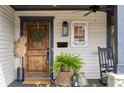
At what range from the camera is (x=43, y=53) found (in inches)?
388

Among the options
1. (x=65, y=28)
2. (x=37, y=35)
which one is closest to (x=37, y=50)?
(x=37, y=35)

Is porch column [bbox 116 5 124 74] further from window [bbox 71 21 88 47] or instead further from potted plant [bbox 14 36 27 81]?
potted plant [bbox 14 36 27 81]

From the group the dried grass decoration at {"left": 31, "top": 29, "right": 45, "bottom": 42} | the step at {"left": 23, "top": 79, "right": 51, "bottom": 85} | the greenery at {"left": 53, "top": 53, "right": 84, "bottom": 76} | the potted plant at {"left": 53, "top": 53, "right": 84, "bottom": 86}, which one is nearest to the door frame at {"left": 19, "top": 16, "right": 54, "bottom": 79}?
the dried grass decoration at {"left": 31, "top": 29, "right": 45, "bottom": 42}

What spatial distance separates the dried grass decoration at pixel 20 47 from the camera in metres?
9.46

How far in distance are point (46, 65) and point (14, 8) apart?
89.8 inches

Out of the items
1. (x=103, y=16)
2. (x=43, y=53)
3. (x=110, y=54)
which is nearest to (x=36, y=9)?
(x=43, y=53)

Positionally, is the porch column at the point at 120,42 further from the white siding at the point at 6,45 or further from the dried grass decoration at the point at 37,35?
the dried grass decoration at the point at 37,35

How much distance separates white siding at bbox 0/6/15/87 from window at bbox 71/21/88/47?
6.96 feet

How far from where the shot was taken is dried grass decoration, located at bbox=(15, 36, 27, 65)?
9461mm

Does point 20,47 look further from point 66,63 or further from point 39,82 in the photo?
point 66,63

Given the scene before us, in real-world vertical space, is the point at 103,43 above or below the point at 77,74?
above

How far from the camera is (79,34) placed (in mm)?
9844

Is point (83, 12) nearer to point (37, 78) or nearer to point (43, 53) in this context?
point (43, 53)

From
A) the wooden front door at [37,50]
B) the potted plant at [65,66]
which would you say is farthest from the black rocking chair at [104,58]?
the wooden front door at [37,50]
